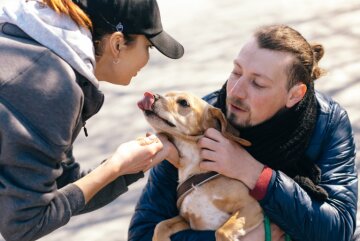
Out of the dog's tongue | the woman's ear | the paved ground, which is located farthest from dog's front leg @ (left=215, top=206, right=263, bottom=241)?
the paved ground

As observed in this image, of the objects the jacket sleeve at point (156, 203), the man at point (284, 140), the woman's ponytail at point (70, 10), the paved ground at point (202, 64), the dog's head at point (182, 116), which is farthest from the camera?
the paved ground at point (202, 64)

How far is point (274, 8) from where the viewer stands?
6.73 m

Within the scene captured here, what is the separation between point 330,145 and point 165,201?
691mm

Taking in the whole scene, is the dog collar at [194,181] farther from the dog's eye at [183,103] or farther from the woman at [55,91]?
the dog's eye at [183,103]

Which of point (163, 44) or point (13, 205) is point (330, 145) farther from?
point (13, 205)

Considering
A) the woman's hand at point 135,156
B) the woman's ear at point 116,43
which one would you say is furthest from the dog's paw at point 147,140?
the woman's ear at point 116,43

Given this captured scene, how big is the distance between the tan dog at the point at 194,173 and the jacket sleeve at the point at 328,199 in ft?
0.35

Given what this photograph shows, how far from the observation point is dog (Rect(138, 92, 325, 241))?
2977 mm

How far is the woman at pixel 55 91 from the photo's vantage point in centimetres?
250

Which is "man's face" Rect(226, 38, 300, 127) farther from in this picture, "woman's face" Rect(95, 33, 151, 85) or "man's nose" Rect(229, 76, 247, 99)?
"woman's face" Rect(95, 33, 151, 85)

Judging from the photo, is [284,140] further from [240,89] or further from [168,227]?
[168,227]

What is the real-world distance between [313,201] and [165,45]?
0.81m

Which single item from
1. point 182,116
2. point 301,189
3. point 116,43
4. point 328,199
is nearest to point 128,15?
point 116,43

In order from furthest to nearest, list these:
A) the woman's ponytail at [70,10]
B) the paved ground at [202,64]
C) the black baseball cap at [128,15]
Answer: the paved ground at [202,64] → the black baseball cap at [128,15] → the woman's ponytail at [70,10]
